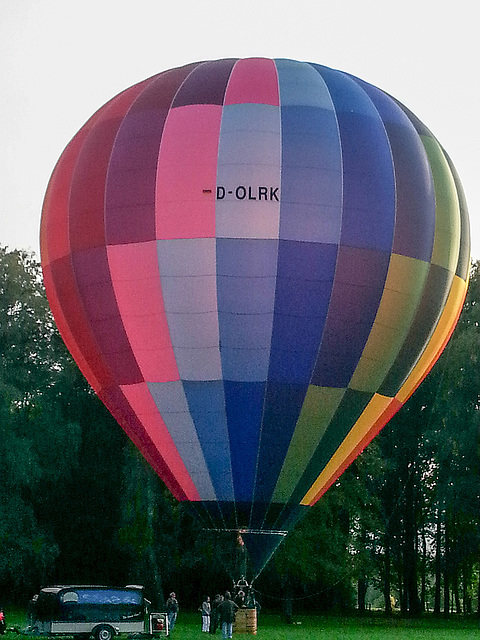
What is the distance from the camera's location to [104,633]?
57.1 feet

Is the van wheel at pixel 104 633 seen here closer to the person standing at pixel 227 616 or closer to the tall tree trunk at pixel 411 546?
the person standing at pixel 227 616

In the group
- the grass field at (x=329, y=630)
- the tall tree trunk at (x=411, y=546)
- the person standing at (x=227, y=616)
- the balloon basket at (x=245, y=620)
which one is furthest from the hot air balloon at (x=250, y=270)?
the tall tree trunk at (x=411, y=546)

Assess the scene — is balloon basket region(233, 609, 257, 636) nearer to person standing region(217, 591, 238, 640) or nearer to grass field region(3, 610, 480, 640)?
person standing region(217, 591, 238, 640)

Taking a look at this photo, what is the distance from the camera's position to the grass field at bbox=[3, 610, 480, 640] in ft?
66.8

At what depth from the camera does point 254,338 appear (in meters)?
15.7

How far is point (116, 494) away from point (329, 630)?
8.01m

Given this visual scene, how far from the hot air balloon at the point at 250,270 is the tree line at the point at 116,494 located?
10661mm

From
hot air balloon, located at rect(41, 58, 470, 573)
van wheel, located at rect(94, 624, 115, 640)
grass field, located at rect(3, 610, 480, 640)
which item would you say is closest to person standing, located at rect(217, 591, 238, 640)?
grass field, located at rect(3, 610, 480, 640)

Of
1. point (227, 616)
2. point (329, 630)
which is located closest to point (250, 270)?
point (227, 616)

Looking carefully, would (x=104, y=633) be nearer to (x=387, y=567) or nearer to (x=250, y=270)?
(x=250, y=270)

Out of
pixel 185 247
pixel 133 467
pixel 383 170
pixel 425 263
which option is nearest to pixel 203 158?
pixel 185 247

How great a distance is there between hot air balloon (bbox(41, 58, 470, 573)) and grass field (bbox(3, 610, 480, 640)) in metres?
2.96

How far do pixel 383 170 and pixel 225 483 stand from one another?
473cm

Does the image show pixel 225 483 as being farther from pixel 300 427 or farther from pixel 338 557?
pixel 338 557
